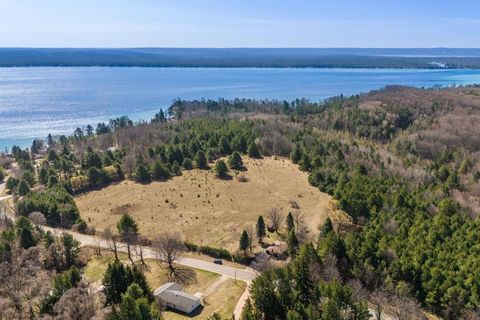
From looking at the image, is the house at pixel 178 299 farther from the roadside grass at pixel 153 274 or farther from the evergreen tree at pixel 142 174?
the evergreen tree at pixel 142 174

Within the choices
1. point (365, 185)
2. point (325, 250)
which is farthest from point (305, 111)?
point (325, 250)

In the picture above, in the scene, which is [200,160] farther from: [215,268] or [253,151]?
[215,268]

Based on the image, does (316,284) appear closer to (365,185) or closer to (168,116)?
(365,185)

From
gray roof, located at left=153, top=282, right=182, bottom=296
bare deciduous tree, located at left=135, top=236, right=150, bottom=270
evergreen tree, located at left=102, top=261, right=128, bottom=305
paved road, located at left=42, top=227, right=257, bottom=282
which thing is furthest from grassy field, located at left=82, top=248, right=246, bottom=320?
evergreen tree, located at left=102, top=261, right=128, bottom=305

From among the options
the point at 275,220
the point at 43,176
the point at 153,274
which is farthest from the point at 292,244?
the point at 43,176

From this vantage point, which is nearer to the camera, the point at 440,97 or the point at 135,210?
the point at 135,210

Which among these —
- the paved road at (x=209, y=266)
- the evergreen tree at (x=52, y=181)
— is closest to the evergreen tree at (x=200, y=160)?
the evergreen tree at (x=52, y=181)
